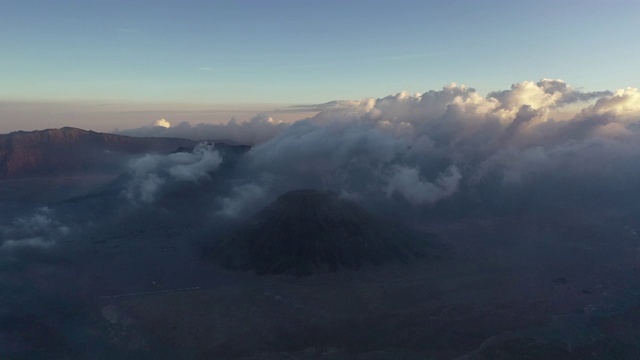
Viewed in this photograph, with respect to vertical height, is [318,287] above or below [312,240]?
below

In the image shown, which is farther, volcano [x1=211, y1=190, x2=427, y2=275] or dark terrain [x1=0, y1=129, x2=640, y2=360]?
volcano [x1=211, y1=190, x2=427, y2=275]

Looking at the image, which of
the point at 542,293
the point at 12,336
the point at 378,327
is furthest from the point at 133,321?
the point at 542,293

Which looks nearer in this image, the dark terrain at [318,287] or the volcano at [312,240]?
the dark terrain at [318,287]

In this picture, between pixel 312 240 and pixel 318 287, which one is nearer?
pixel 318 287

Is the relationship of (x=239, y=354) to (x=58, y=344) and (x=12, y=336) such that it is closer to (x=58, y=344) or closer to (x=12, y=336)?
(x=58, y=344)
